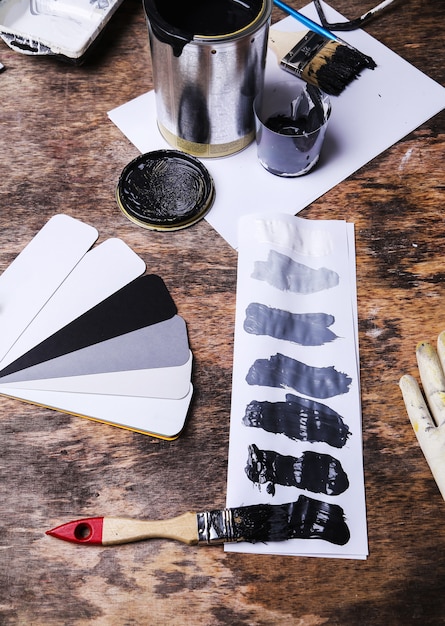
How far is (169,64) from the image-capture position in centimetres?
89

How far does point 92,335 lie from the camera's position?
852mm

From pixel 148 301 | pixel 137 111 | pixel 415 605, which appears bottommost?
pixel 415 605

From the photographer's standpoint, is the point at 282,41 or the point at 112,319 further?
the point at 282,41

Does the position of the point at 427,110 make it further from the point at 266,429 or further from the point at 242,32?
the point at 266,429

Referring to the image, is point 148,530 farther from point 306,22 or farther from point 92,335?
point 306,22

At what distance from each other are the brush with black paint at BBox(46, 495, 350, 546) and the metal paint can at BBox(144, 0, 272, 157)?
550 millimetres

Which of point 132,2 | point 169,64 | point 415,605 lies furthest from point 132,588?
point 132,2

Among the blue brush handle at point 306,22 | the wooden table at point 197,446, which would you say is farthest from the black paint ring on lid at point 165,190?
the blue brush handle at point 306,22

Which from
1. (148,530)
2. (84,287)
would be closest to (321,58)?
(84,287)

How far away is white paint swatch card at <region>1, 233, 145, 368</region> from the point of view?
0.86 meters

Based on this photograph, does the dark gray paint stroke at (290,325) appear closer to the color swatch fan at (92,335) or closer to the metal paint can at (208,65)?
the color swatch fan at (92,335)

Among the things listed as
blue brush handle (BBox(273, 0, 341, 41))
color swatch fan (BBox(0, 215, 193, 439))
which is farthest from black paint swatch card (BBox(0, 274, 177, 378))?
blue brush handle (BBox(273, 0, 341, 41))

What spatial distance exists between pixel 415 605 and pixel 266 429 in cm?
25

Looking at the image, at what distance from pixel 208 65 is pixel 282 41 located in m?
0.32
